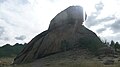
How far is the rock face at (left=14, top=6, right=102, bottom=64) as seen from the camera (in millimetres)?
56531

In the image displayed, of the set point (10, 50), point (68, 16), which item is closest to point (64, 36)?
point (68, 16)

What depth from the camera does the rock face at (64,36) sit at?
5653 centimetres

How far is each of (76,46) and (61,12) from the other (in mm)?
8435

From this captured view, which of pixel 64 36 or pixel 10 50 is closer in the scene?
pixel 64 36

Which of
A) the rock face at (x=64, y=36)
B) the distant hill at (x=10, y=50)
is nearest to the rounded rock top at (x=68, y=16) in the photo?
the rock face at (x=64, y=36)

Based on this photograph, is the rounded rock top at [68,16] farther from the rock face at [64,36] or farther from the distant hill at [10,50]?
the distant hill at [10,50]

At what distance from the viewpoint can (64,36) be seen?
5709 cm

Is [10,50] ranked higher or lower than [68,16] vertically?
lower

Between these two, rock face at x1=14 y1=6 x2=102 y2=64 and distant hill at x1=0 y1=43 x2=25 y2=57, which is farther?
distant hill at x1=0 y1=43 x2=25 y2=57

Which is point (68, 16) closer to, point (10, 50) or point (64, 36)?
point (64, 36)

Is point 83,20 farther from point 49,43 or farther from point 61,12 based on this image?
point 49,43

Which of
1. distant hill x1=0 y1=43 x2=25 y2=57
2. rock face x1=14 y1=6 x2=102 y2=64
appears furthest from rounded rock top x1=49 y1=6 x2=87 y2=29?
distant hill x1=0 y1=43 x2=25 y2=57

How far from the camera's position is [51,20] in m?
60.0

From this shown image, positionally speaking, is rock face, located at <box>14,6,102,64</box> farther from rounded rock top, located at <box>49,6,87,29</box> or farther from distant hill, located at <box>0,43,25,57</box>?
distant hill, located at <box>0,43,25,57</box>
